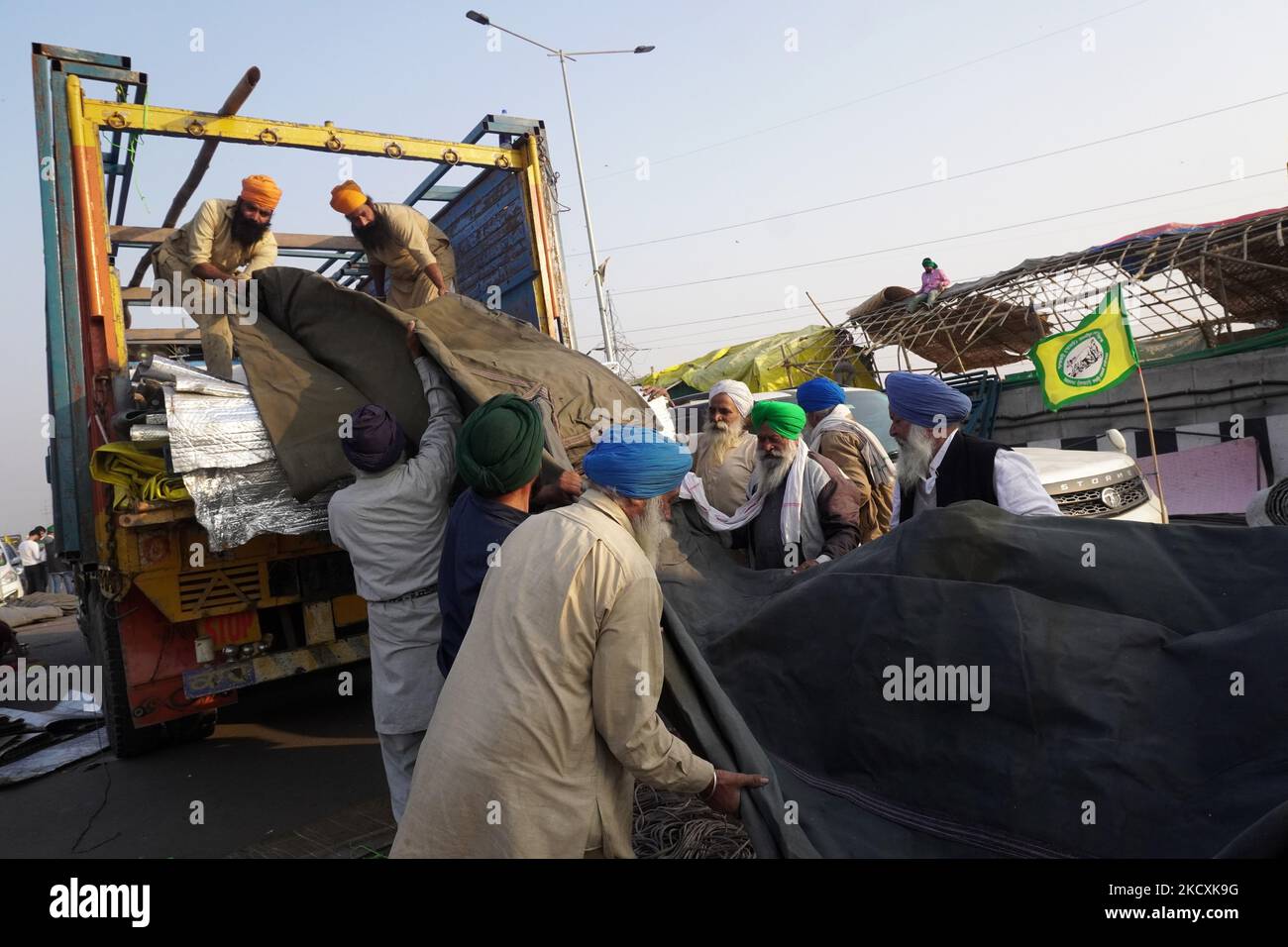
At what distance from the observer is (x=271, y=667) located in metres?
4.68

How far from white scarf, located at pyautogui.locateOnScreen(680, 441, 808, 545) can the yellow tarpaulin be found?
992 cm

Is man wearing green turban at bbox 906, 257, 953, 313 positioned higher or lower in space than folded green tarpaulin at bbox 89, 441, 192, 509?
higher

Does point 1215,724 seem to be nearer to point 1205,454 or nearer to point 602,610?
point 602,610

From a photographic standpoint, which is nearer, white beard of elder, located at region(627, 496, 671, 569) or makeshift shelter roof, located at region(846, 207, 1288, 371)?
white beard of elder, located at region(627, 496, 671, 569)

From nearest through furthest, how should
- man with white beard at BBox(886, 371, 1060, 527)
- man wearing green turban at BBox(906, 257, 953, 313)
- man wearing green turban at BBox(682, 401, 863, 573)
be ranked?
man with white beard at BBox(886, 371, 1060, 527)
man wearing green turban at BBox(682, 401, 863, 573)
man wearing green turban at BBox(906, 257, 953, 313)

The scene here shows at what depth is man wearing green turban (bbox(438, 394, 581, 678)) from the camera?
8.48 feet

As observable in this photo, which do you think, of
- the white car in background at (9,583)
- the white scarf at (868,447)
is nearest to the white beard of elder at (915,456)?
the white scarf at (868,447)

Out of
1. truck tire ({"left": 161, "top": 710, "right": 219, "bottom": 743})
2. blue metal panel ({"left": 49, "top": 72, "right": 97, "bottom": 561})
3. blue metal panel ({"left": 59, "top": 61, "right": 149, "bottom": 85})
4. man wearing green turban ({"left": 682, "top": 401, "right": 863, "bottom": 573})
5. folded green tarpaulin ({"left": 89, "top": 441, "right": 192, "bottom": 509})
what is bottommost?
truck tire ({"left": 161, "top": 710, "right": 219, "bottom": 743})

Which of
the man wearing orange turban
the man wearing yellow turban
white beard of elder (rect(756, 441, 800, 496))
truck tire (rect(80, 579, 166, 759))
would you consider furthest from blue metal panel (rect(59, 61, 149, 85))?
white beard of elder (rect(756, 441, 800, 496))

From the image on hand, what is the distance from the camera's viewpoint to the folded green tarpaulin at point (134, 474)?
13.1ft

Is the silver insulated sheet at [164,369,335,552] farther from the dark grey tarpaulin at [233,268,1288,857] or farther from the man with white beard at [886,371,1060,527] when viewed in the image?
the man with white beard at [886,371,1060,527]

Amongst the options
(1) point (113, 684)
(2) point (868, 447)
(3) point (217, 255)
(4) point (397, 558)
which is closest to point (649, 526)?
(4) point (397, 558)

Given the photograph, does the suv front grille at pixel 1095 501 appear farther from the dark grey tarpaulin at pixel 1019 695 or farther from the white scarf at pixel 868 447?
the dark grey tarpaulin at pixel 1019 695

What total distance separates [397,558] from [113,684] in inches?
117
